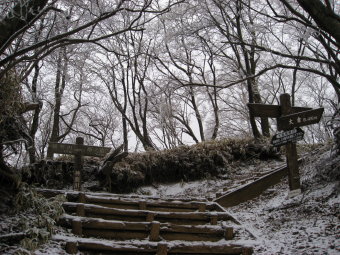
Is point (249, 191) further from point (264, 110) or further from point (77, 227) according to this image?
point (77, 227)

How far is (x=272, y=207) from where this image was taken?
19.0ft

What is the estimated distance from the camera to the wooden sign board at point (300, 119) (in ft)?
19.9

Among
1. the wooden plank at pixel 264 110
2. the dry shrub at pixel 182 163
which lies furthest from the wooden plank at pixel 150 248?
the dry shrub at pixel 182 163

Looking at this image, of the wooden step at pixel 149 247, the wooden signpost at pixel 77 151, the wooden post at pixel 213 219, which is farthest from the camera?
the wooden signpost at pixel 77 151

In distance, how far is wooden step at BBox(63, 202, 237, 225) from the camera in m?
4.59

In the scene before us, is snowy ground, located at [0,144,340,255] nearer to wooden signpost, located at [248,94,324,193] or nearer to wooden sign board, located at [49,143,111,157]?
wooden signpost, located at [248,94,324,193]

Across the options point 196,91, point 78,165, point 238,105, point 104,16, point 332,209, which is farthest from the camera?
point 238,105

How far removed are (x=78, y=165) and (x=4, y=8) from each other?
4.41 m

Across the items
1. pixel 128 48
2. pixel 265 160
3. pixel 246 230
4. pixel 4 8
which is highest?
pixel 128 48

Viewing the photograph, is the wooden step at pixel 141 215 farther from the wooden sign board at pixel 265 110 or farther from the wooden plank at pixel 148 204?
the wooden sign board at pixel 265 110

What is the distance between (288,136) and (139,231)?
3.64m

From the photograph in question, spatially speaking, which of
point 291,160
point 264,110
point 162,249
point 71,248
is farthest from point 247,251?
point 264,110

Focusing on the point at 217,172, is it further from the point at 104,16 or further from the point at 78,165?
the point at 104,16

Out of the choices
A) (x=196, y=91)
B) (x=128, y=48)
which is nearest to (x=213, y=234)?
(x=128, y=48)
